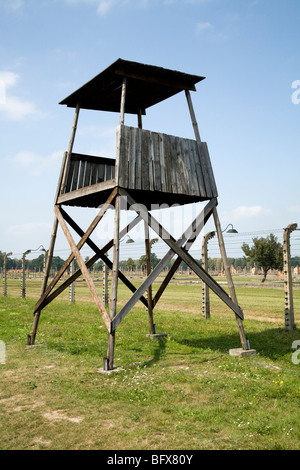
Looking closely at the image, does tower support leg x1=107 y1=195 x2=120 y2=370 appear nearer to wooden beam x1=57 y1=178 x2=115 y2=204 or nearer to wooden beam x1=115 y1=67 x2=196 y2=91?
wooden beam x1=57 y1=178 x2=115 y2=204

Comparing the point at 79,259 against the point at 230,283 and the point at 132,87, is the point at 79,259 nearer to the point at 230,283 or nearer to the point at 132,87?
the point at 230,283

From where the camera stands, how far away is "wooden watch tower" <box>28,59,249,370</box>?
9430mm

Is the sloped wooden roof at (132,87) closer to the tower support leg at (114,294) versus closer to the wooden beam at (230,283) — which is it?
the tower support leg at (114,294)

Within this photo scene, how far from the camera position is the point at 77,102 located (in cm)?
1186

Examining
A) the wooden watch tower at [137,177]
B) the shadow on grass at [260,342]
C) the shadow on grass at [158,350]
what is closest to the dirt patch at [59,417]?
the wooden watch tower at [137,177]

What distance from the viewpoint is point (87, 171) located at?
12125 mm

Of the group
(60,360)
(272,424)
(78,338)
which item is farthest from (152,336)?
(272,424)

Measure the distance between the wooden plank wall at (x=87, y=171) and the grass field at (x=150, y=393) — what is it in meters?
4.73

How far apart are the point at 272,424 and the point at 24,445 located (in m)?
3.40

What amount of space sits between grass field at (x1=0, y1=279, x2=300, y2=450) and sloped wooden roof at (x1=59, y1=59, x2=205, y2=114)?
716 centimetres

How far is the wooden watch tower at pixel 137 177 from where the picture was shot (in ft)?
30.9

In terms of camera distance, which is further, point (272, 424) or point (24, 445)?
point (272, 424)

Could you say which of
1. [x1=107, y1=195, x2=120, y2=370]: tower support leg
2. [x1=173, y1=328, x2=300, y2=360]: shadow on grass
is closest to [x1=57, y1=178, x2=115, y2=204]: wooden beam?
[x1=107, y1=195, x2=120, y2=370]: tower support leg
